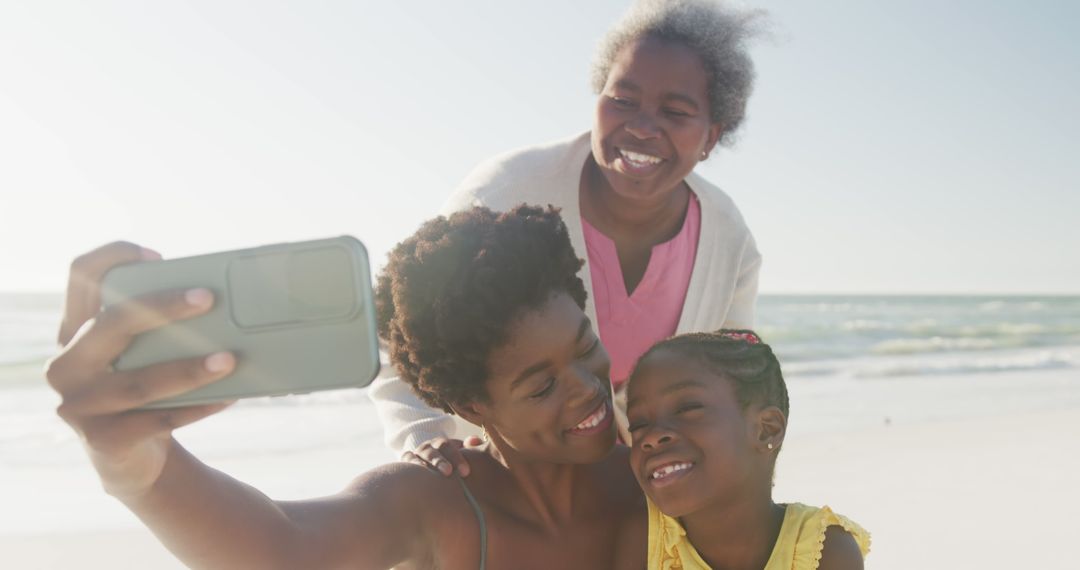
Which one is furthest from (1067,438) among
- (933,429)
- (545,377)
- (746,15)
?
(545,377)

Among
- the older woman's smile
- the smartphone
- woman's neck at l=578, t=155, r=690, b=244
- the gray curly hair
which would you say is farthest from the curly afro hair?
the gray curly hair

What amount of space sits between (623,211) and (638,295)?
279mm

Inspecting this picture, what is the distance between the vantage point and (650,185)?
3027 mm

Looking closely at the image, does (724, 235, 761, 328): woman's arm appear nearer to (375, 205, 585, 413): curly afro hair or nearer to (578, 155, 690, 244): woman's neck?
(578, 155, 690, 244): woman's neck

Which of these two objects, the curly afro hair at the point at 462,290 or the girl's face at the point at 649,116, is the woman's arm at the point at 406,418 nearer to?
the curly afro hair at the point at 462,290

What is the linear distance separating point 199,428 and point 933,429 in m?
5.87

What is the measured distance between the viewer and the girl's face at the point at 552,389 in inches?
80.4

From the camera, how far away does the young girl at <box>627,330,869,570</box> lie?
2164mm

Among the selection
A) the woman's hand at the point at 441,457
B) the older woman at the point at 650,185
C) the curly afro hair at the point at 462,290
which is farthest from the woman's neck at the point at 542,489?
the older woman at the point at 650,185

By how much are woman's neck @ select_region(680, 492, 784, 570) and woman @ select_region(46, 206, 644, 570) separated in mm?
174

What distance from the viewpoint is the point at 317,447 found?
7043 millimetres

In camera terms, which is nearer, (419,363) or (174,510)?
(174,510)

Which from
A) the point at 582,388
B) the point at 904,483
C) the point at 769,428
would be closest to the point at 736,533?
the point at 769,428

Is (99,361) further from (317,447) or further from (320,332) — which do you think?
(317,447)
